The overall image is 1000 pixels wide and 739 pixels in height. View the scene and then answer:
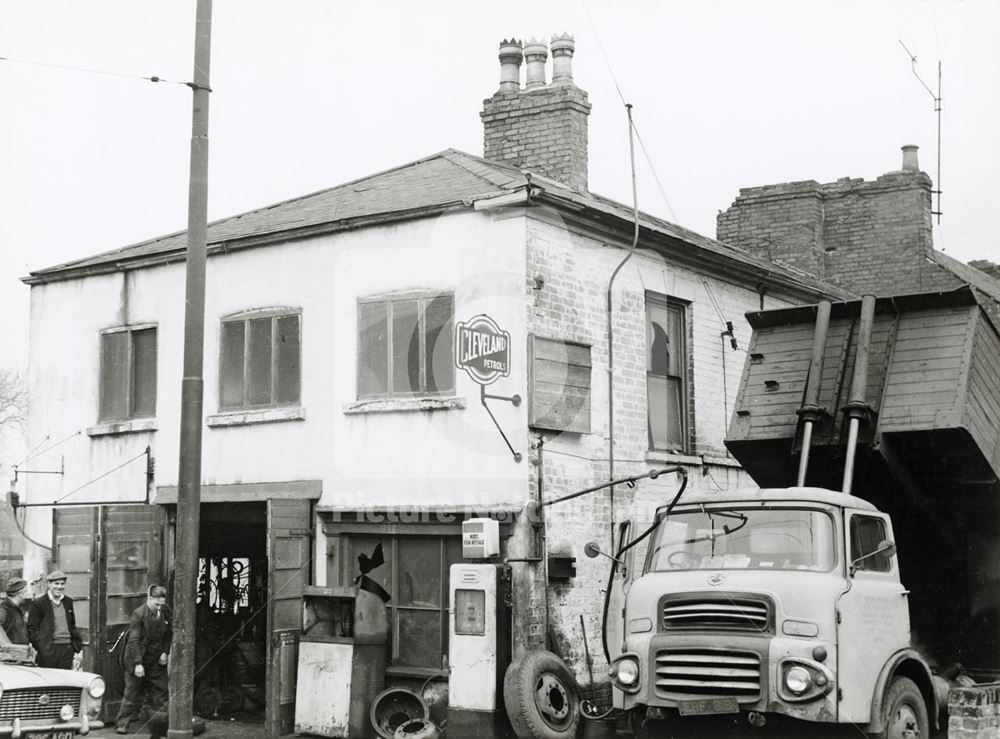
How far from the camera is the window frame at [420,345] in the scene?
13539 mm

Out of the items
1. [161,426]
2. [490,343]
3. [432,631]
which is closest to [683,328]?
[490,343]

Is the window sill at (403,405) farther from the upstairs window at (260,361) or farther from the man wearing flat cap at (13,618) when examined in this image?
the man wearing flat cap at (13,618)

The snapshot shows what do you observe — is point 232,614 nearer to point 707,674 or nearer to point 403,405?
point 403,405

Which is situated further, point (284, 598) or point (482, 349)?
point (284, 598)

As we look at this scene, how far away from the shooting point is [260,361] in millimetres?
14977

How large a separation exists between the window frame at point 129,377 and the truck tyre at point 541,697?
6.50 meters

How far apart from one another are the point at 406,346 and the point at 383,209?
161cm

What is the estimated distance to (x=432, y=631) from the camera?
13.4m

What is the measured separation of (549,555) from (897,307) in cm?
428

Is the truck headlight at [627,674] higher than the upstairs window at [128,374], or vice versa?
the upstairs window at [128,374]

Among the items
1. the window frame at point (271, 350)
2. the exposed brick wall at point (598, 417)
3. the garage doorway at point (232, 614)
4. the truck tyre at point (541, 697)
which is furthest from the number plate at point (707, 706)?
the garage doorway at point (232, 614)

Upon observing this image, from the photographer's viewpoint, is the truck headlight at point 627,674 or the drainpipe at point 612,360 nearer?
the truck headlight at point 627,674

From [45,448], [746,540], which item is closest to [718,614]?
[746,540]

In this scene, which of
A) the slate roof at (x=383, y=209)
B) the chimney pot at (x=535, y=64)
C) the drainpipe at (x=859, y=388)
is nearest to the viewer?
the drainpipe at (x=859, y=388)
